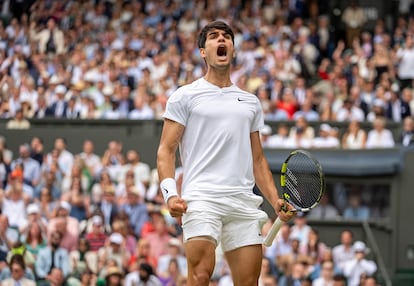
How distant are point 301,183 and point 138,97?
12465mm

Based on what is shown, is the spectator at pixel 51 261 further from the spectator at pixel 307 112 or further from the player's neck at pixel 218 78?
the player's neck at pixel 218 78

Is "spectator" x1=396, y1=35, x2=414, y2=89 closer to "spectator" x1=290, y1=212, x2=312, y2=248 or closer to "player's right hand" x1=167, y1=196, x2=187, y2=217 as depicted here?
"spectator" x1=290, y1=212, x2=312, y2=248

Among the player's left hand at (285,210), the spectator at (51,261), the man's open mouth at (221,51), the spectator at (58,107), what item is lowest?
the spectator at (51,261)

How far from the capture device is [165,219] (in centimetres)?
1694

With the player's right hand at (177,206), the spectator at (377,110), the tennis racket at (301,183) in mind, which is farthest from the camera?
the spectator at (377,110)

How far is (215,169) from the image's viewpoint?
8391 millimetres

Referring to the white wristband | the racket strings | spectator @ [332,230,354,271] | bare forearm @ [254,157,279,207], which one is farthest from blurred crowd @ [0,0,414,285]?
the white wristband

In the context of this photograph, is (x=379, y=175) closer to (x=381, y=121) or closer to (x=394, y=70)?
(x=381, y=121)

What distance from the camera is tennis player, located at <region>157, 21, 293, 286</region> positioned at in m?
8.32

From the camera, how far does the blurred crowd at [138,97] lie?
52.5 feet

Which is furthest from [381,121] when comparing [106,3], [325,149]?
[106,3]

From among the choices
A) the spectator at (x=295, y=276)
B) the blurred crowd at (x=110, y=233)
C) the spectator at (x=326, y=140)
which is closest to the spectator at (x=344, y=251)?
the blurred crowd at (x=110, y=233)

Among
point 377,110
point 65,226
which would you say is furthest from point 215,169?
point 377,110

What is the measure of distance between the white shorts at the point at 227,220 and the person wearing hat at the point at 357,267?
7.83 metres
